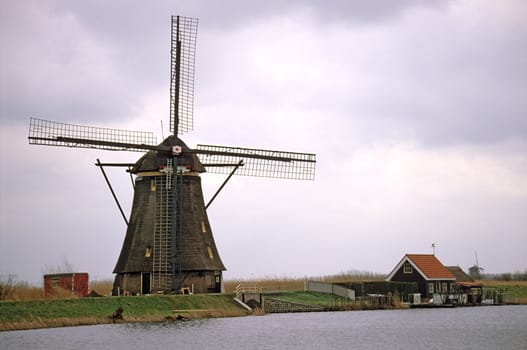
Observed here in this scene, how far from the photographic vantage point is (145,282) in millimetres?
45844

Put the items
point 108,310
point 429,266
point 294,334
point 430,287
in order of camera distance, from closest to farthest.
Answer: point 294,334 < point 108,310 < point 430,287 < point 429,266

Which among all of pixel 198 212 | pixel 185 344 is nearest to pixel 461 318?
pixel 198 212

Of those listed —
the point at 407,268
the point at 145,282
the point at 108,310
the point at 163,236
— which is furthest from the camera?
the point at 407,268

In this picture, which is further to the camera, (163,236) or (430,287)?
(430,287)

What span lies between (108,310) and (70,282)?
579 centimetres

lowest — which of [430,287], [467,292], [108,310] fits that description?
[108,310]

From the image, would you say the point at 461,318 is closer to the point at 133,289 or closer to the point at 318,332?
the point at 318,332

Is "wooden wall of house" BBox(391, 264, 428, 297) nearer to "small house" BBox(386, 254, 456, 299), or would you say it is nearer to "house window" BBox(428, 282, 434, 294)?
"small house" BBox(386, 254, 456, 299)

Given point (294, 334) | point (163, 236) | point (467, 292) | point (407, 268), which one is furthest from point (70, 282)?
point (467, 292)

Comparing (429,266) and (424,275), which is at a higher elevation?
(429,266)

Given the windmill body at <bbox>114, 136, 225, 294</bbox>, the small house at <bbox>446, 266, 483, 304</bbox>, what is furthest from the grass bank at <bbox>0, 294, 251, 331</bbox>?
the small house at <bbox>446, 266, 483, 304</bbox>

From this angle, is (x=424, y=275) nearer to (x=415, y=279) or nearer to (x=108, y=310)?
(x=415, y=279)

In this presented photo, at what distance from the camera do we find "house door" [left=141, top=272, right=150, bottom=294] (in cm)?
4578

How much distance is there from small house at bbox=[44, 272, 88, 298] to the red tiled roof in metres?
20.5
